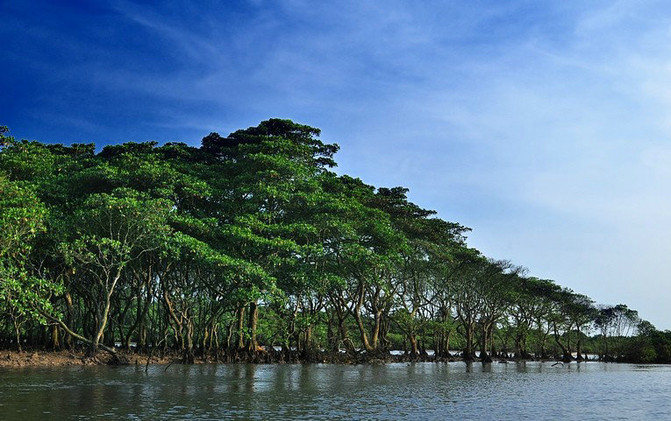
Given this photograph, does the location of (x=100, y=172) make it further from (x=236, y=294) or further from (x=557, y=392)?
(x=557, y=392)

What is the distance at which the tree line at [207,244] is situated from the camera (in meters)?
30.2

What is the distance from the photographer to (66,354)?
3375cm

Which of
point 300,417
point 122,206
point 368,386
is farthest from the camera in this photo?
point 122,206

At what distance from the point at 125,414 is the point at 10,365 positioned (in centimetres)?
1790

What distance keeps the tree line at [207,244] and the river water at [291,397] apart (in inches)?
206

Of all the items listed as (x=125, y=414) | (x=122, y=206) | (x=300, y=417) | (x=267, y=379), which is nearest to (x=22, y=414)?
(x=125, y=414)

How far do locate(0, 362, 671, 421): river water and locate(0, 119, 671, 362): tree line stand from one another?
5244 mm

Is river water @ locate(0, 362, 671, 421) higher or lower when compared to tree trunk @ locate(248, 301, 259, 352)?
lower

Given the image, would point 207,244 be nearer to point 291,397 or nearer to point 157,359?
point 157,359

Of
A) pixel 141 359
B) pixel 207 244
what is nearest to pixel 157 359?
pixel 141 359

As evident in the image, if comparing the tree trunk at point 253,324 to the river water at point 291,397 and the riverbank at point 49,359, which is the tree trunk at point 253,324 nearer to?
the river water at point 291,397

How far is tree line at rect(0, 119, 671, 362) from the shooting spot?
30156 mm

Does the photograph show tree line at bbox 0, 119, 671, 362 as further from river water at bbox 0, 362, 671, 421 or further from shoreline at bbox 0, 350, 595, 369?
river water at bbox 0, 362, 671, 421

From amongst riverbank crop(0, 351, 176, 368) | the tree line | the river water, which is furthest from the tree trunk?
riverbank crop(0, 351, 176, 368)
